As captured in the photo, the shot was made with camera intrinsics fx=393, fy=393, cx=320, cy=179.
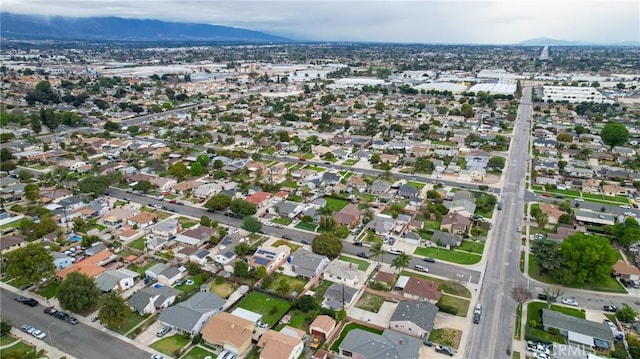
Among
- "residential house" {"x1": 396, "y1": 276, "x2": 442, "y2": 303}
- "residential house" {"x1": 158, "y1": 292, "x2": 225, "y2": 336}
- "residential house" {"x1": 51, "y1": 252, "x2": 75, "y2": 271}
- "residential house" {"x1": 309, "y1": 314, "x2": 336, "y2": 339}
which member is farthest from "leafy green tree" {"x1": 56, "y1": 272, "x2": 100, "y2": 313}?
"residential house" {"x1": 396, "y1": 276, "x2": 442, "y2": 303}

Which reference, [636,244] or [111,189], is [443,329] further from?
[111,189]

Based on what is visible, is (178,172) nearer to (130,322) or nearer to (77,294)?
(77,294)

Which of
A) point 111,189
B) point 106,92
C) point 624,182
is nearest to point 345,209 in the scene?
point 111,189

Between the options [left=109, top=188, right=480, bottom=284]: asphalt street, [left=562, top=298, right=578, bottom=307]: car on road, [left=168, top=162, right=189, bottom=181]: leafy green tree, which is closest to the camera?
[left=562, top=298, right=578, bottom=307]: car on road

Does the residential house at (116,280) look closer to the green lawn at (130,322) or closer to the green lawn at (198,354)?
the green lawn at (130,322)

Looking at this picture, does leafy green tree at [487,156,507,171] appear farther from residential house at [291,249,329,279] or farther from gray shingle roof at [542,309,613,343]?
residential house at [291,249,329,279]

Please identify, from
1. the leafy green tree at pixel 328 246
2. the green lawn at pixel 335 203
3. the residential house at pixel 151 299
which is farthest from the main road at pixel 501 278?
the residential house at pixel 151 299
